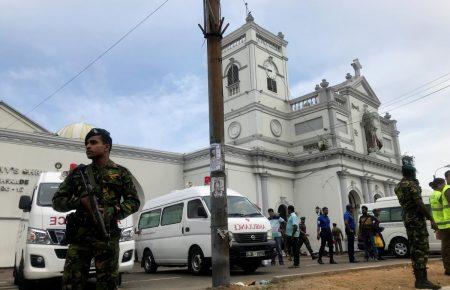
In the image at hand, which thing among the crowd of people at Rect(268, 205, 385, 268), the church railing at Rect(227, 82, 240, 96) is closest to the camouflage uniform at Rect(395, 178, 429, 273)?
the crowd of people at Rect(268, 205, 385, 268)

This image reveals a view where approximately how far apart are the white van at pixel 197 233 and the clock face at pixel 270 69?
20.8 m

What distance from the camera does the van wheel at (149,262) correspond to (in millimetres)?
12492

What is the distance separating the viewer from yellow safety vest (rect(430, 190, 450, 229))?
25.8 feet

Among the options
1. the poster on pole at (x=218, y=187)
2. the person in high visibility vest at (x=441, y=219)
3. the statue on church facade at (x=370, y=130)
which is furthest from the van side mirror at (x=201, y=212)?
the statue on church facade at (x=370, y=130)

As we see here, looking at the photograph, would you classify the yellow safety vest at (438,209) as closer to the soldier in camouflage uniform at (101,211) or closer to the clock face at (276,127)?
the soldier in camouflage uniform at (101,211)

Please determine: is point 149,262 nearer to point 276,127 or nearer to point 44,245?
point 44,245

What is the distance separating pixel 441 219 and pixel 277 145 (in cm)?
2243

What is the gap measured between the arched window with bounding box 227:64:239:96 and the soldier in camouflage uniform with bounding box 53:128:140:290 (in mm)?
28063

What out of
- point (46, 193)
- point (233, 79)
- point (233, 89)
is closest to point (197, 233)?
point (46, 193)

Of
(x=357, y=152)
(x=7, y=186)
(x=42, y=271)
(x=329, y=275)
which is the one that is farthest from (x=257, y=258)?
(x=357, y=152)

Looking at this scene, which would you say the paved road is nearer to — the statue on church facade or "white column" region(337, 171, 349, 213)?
"white column" region(337, 171, 349, 213)

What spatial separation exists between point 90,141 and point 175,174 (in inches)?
833

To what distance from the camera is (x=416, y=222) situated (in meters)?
6.59

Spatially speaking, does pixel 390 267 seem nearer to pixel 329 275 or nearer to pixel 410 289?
pixel 329 275
